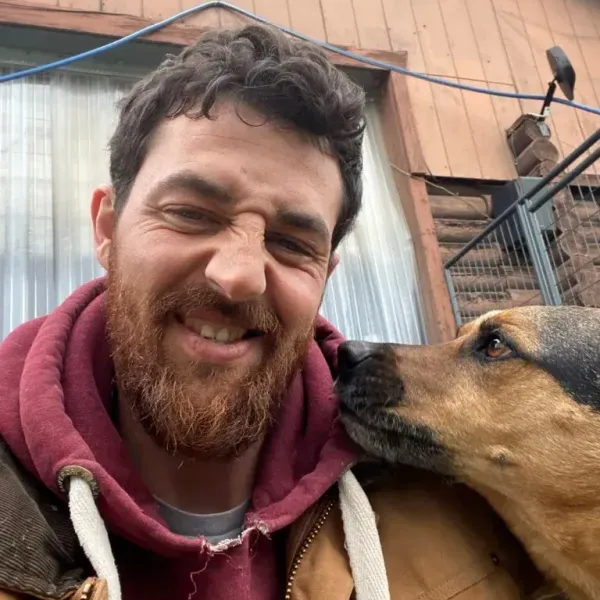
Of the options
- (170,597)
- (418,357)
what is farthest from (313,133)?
(170,597)

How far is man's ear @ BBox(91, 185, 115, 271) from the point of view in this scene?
5.63 ft

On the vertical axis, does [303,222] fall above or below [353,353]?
above

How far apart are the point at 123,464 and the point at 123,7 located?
370 cm

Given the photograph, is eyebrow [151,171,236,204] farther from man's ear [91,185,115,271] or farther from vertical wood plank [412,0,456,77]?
vertical wood plank [412,0,456,77]

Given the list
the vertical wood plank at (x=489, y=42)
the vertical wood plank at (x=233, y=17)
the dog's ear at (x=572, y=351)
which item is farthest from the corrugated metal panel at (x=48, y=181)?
the vertical wood plank at (x=489, y=42)

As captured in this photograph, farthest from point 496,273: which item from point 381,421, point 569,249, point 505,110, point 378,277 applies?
point 381,421

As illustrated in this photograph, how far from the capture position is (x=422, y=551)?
142 cm

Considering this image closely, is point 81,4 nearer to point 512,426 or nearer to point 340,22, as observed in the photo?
point 340,22

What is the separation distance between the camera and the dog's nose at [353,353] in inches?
68.1

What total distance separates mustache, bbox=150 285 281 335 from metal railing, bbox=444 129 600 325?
2.65 m

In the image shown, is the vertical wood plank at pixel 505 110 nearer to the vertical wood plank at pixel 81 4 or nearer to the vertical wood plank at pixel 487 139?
the vertical wood plank at pixel 487 139

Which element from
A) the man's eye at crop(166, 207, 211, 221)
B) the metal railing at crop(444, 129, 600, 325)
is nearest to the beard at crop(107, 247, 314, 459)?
the man's eye at crop(166, 207, 211, 221)

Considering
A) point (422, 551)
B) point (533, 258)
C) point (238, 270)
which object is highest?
point (533, 258)

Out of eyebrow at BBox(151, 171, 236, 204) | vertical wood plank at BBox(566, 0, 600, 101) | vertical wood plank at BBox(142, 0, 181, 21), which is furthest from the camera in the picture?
vertical wood plank at BBox(566, 0, 600, 101)
